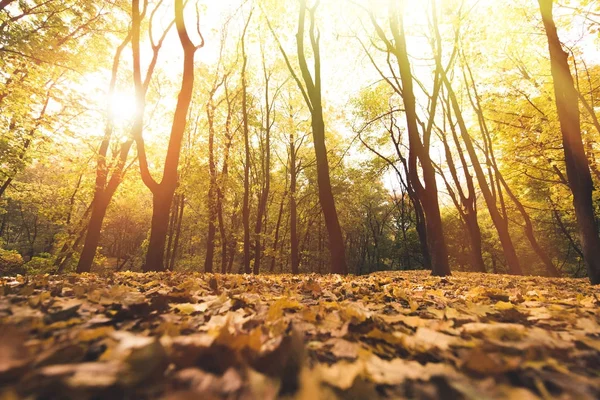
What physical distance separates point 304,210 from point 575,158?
82.1 ft

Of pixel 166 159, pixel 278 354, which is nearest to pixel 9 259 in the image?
pixel 166 159

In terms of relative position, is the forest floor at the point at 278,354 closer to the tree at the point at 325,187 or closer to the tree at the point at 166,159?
the tree at the point at 166,159

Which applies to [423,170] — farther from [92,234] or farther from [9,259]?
[9,259]

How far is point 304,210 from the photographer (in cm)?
2994

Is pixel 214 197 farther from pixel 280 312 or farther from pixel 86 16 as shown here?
pixel 280 312

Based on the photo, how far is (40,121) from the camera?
8.87 metres

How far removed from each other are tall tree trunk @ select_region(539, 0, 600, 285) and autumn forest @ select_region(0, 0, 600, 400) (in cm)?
3

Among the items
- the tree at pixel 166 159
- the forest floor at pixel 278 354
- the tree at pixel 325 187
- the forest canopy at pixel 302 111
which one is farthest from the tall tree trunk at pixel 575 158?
the tree at pixel 166 159

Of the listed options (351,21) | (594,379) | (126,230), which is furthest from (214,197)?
(126,230)

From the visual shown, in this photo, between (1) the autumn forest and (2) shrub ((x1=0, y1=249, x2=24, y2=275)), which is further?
(2) shrub ((x1=0, y1=249, x2=24, y2=275))

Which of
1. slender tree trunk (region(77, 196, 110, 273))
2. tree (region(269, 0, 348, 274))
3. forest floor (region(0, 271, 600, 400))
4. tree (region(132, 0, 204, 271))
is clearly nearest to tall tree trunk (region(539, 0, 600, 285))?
tree (region(269, 0, 348, 274))

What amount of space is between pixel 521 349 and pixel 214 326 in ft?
4.05

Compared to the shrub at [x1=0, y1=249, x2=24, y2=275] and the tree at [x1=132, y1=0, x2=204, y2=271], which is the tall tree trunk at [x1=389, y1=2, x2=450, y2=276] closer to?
the tree at [x1=132, y1=0, x2=204, y2=271]

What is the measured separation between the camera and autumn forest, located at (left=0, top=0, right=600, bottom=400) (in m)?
0.88
